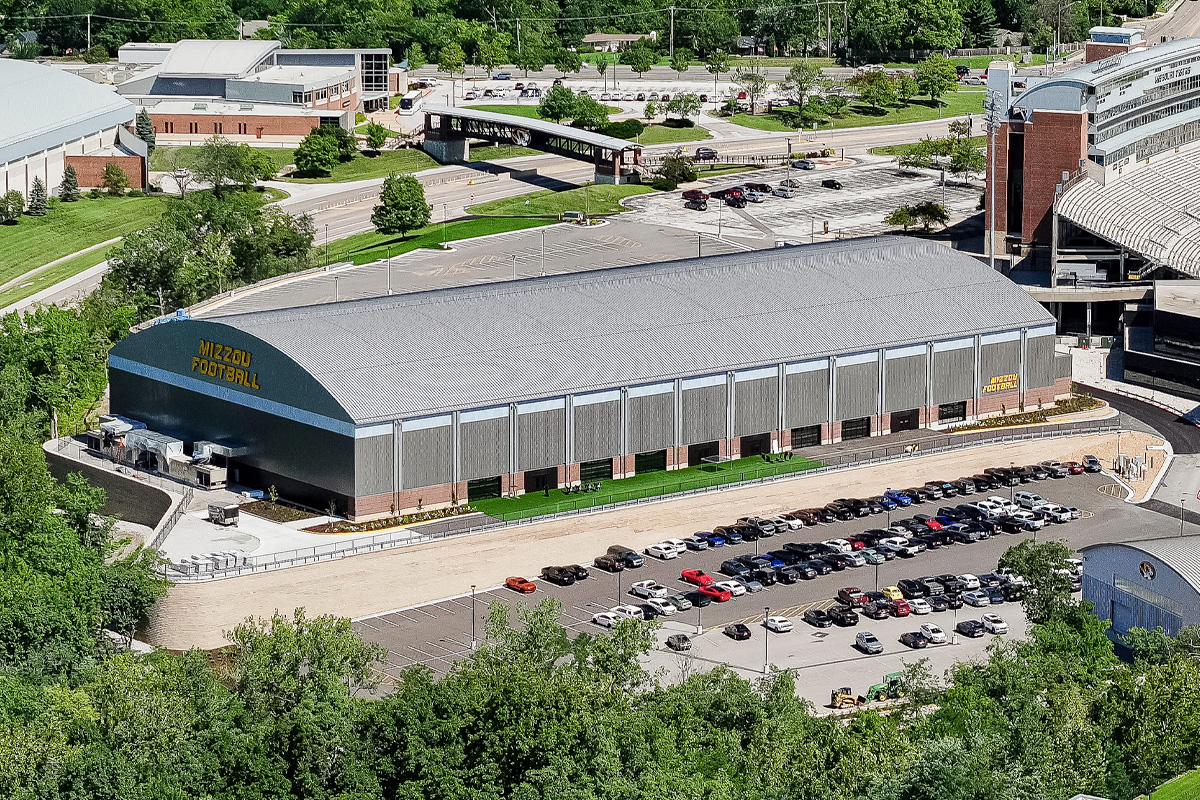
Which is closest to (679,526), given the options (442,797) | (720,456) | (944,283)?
(720,456)

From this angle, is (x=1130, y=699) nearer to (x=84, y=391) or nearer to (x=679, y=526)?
(x=679, y=526)

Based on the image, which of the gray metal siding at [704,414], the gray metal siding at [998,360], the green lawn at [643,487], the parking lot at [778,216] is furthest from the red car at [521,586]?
the parking lot at [778,216]

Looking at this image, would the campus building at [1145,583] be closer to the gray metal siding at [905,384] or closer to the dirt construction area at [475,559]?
the dirt construction area at [475,559]

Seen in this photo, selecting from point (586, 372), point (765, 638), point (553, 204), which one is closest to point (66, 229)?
point (553, 204)

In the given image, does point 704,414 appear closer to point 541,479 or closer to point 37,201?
point 541,479

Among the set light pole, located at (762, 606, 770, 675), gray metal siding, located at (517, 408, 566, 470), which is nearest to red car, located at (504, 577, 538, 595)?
gray metal siding, located at (517, 408, 566, 470)

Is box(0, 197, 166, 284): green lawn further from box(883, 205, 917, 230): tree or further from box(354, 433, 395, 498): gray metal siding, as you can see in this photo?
box(354, 433, 395, 498): gray metal siding
